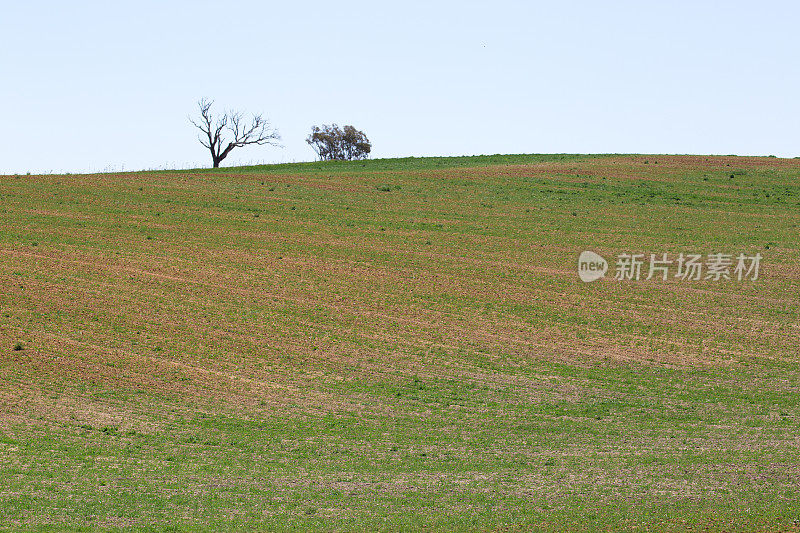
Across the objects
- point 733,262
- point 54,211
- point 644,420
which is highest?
point 54,211

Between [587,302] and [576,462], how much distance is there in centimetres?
1411

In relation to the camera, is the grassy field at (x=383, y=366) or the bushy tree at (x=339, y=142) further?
the bushy tree at (x=339, y=142)

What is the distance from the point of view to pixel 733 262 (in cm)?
3369

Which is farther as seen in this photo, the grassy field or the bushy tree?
the bushy tree

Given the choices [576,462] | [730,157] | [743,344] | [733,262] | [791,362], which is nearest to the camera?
[576,462]

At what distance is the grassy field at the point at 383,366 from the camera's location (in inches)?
482

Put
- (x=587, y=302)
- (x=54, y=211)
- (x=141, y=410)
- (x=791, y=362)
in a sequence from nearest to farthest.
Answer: (x=141, y=410), (x=791, y=362), (x=587, y=302), (x=54, y=211)

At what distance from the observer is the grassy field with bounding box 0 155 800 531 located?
12250 millimetres

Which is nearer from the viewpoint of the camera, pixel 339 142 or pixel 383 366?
pixel 383 366

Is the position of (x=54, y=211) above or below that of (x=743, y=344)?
above

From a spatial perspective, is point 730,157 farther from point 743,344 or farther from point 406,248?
point 743,344

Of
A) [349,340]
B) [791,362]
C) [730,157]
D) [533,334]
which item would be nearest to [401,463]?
[349,340]

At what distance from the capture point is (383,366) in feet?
69.8

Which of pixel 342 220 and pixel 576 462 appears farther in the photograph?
pixel 342 220
